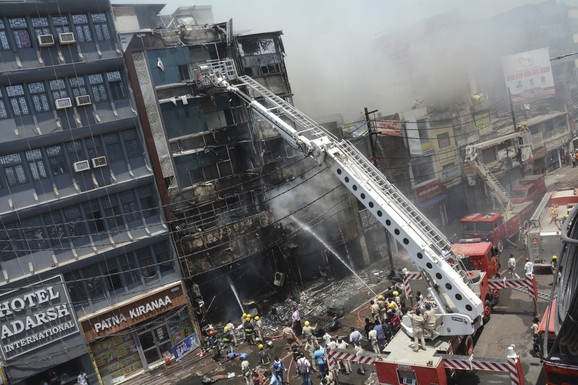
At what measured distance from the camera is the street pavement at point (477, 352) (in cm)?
1239

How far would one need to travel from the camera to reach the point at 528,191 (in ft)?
93.7

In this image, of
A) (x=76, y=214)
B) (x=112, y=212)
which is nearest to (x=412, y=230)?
(x=112, y=212)

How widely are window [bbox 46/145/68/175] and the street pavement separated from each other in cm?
946

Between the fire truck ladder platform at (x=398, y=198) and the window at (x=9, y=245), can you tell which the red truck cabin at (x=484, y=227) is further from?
the window at (x=9, y=245)

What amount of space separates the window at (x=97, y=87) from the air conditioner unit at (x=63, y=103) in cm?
109

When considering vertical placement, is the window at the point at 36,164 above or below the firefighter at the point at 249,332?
above

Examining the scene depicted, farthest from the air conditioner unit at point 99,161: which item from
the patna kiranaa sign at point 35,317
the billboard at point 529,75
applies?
the billboard at point 529,75

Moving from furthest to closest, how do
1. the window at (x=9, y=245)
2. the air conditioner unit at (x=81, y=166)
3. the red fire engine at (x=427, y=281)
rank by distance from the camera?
the air conditioner unit at (x=81, y=166)
the window at (x=9, y=245)
the red fire engine at (x=427, y=281)

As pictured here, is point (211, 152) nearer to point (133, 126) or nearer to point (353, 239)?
point (133, 126)

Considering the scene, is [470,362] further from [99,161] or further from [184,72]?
[184,72]

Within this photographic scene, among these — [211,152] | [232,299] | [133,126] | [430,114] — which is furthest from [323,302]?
[430,114]

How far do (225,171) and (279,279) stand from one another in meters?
6.32

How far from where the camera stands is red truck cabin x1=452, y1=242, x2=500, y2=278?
1761cm

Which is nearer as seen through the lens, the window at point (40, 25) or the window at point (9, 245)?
the window at point (9, 245)
